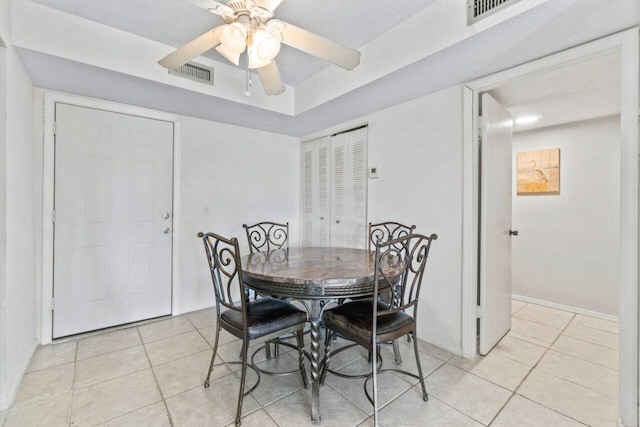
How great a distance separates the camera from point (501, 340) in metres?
2.44

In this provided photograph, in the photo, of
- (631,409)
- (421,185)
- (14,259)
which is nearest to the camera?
(631,409)

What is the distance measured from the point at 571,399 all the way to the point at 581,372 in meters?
0.40

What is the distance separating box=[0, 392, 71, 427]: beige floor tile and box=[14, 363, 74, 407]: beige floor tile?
60 mm

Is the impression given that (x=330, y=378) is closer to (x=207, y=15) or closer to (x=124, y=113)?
(x=207, y=15)

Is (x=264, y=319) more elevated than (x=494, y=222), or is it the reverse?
(x=494, y=222)

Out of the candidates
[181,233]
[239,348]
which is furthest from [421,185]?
[181,233]

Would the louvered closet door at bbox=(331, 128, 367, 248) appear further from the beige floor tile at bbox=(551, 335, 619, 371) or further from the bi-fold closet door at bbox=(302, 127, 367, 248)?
the beige floor tile at bbox=(551, 335, 619, 371)

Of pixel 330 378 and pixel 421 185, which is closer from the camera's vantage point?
pixel 330 378

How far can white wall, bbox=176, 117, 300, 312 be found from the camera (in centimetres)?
307

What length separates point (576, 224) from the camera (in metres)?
3.07

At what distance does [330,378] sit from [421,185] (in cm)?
167

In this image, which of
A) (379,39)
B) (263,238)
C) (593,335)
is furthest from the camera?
(263,238)

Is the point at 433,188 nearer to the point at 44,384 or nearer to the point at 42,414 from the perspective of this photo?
the point at 42,414

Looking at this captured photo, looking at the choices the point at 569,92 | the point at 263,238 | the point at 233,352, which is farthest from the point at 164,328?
the point at 569,92
